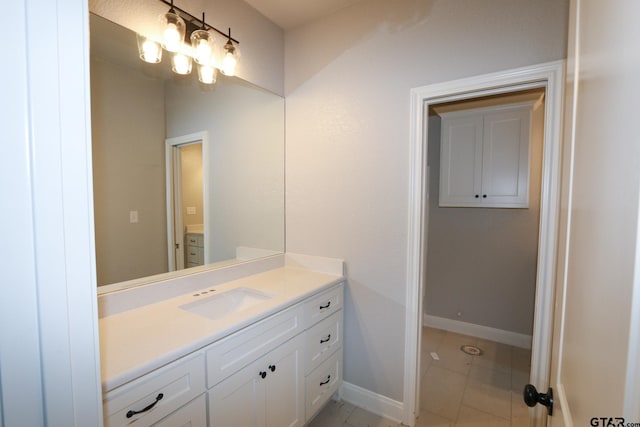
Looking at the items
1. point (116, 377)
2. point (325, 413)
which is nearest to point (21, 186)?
point (116, 377)

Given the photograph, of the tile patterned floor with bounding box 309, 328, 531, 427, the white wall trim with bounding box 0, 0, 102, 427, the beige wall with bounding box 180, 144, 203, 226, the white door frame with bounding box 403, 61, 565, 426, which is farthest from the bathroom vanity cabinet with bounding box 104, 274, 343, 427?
the beige wall with bounding box 180, 144, 203, 226

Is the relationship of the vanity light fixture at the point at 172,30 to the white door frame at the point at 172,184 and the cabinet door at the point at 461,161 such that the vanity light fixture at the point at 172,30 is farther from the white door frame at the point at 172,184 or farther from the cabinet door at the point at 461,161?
the cabinet door at the point at 461,161

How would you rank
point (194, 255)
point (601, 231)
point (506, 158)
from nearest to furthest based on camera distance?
point (601, 231)
point (194, 255)
point (506, 158)

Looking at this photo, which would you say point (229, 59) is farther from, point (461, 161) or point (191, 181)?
point (461, 161)

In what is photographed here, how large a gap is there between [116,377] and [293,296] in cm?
84

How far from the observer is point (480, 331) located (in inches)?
114

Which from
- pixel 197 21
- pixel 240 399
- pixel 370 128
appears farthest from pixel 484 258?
pixel 197 21

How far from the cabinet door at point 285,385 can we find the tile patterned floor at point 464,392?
0.37 m

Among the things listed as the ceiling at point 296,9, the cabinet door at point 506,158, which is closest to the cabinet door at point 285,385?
the ceiling at point 296,9

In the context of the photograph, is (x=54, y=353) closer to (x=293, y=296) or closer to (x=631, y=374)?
(x=631, y=374)

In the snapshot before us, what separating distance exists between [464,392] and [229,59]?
2759 mm

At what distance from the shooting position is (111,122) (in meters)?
1.34

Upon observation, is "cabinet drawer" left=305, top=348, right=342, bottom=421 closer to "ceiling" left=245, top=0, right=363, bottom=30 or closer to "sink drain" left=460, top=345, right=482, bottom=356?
"sink drain" left=460, top=345, right=482, bottom=356

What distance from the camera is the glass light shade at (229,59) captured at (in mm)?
1663
